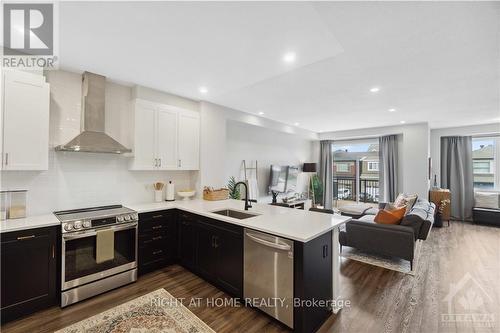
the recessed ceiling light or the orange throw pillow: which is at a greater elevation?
the recessed ceiling light

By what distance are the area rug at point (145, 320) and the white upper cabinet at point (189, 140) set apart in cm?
207

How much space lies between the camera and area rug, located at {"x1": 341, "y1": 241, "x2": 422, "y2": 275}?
3.28m

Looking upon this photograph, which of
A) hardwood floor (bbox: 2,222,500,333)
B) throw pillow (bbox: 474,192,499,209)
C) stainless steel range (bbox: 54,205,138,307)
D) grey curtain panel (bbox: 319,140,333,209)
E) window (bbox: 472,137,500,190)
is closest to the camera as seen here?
hardwood floor (bbox: 2,222,500,333)

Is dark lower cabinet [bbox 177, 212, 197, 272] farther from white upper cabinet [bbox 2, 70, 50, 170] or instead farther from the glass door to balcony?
the glass door to balcony

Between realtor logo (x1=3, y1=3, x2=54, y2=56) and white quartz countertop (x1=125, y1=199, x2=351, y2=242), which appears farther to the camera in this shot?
white quartz countertop (x1=125, y1=199, x2=351, y2=242)

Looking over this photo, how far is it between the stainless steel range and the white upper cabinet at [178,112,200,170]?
1.29m

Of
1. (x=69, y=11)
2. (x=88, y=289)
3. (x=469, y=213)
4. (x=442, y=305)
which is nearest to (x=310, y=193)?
(x=469, y=213)

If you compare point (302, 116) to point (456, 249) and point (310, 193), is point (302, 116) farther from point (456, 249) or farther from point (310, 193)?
point (456, 249)

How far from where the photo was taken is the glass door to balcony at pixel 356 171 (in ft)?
24.1

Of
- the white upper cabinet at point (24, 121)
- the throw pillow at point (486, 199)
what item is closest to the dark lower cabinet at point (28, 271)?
the white upper cabinet at point (24, 121)

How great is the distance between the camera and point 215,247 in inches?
105

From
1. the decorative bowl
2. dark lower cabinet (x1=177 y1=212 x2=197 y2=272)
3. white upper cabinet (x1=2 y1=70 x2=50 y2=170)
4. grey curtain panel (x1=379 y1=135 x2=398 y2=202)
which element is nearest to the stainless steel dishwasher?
dark lower cabinet (x1=177 y1=212 x2=197 y2=272)

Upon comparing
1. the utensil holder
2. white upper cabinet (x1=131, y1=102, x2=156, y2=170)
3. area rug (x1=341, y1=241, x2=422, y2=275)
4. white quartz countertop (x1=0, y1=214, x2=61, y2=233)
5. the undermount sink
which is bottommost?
area rug (x1=341, y1=241, x2=422, y2=275)

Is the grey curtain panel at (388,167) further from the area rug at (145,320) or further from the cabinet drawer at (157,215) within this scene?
the area rug at (145,320)
